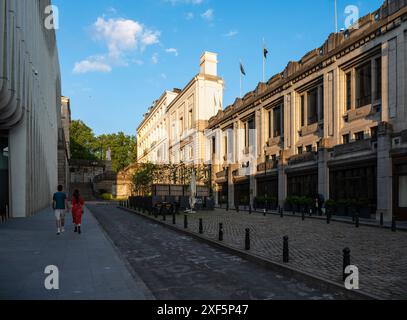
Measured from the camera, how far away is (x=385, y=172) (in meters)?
21.2

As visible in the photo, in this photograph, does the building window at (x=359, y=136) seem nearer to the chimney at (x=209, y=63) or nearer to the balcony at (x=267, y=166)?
the balcony at (x=267, y=166)

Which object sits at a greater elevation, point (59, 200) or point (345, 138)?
point (345, 138)

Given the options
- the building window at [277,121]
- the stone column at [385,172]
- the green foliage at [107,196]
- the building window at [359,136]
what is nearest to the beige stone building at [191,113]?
the green foliage at [107,196]

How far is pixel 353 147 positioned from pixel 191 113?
36.2 metres

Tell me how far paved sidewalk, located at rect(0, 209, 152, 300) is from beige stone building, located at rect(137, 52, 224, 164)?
38.4 m

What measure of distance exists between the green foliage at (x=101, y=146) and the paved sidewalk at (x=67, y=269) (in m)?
80.4

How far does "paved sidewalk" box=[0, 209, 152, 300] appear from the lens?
232 inches

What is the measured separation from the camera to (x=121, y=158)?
100 metres

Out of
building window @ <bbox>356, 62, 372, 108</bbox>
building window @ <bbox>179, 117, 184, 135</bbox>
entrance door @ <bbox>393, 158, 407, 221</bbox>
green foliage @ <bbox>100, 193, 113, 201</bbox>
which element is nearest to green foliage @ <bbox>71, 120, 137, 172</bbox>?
green foliage @ <bbox>100, 193, 113, 201</bbox>

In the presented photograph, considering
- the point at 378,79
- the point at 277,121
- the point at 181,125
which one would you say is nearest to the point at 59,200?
the point at 378,79

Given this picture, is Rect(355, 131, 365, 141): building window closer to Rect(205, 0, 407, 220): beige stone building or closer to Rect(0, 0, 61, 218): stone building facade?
Rect(205, 0, 407, 220): beige stone building

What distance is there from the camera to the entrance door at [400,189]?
20297 mm

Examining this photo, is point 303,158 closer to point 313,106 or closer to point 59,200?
point 313,106

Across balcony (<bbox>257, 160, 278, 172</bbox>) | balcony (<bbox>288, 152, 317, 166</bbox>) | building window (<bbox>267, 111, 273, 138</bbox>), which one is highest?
building window (<bbox>267, 111, 273, 138</bbox>)
